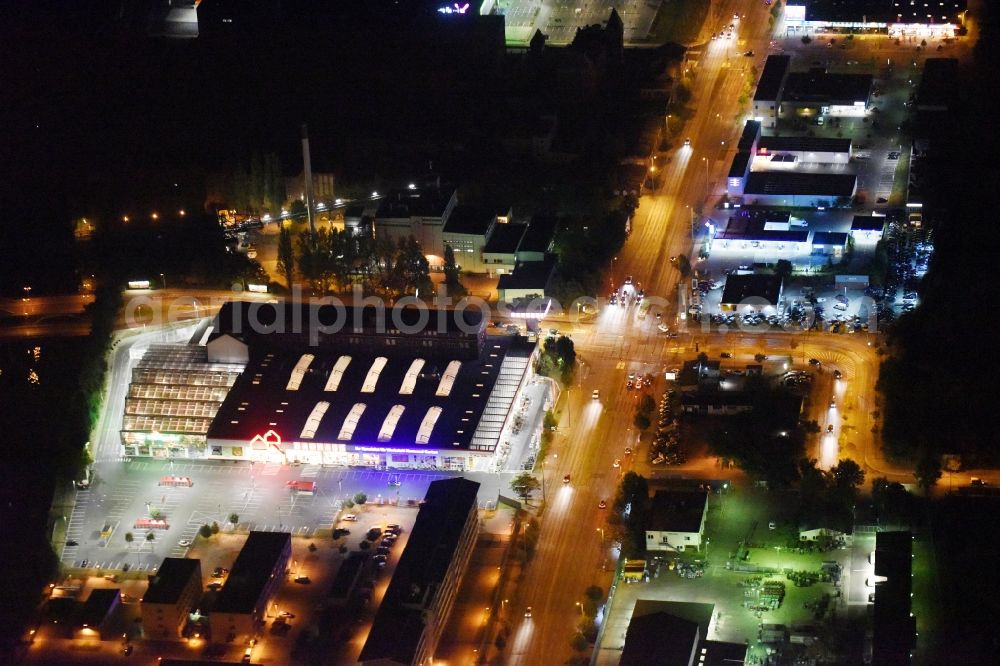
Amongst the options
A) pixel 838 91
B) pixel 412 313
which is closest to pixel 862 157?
pixel 838 91

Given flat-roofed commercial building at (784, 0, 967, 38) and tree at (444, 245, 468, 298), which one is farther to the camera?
flat-roofed commercial building at (784, 0, 967, 38)

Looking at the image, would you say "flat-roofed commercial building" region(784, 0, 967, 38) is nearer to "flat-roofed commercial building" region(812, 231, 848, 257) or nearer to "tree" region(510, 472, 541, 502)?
"flat-roofed commercial building" region(812, 231, 848, 257)

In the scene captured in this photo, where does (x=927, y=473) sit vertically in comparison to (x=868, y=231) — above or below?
below

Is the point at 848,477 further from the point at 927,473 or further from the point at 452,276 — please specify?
the point at 452,276

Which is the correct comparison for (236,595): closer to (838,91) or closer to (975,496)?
(975,496)

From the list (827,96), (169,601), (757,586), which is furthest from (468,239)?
(169,601)

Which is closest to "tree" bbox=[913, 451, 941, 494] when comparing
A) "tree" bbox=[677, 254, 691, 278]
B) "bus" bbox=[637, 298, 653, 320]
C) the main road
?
the main road
